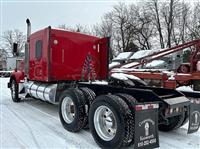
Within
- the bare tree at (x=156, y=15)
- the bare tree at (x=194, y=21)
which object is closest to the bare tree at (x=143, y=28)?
the bare tree at (x=156, y=15)

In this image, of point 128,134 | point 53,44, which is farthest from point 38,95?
point 128,134

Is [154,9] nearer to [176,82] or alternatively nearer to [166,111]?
[176,82]

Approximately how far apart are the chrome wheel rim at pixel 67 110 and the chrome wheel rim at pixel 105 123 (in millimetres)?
1042

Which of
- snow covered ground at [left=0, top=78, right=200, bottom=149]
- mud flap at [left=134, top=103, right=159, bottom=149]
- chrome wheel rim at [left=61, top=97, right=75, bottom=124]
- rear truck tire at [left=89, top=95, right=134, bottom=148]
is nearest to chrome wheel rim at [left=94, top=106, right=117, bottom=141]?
rear truck tire at [left=89, top=95, right=134, bottom=148]

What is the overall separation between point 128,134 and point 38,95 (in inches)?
167

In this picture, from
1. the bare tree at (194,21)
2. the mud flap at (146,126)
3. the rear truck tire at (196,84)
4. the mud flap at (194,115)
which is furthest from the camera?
the bare tree at (194,21)

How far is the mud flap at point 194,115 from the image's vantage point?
15.0 ft

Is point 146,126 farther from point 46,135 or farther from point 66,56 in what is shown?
point 66,56

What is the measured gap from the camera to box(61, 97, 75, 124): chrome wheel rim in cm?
565

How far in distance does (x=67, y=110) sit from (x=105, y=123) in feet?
4.54

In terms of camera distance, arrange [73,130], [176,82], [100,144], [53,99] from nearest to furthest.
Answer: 1. [100,144]
2. [73,130]
3. [53,99]
4. [176,82]

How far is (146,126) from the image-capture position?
402 cm

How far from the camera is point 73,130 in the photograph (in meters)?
5.33

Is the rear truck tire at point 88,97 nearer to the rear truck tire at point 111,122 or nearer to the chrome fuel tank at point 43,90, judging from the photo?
the rear truck tire at point 111,122
